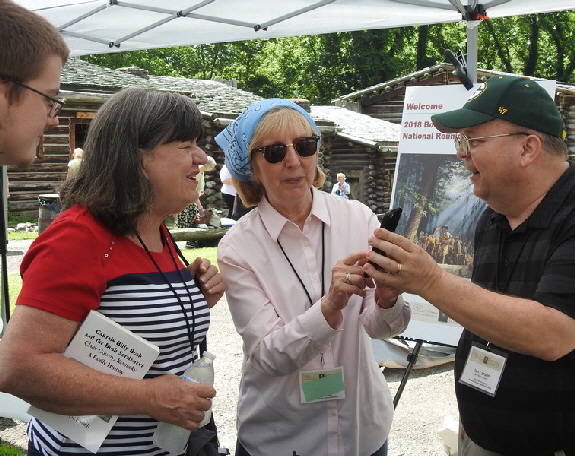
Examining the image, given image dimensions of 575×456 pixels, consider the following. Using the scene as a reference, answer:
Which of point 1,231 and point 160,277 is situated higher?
A: point 160,277

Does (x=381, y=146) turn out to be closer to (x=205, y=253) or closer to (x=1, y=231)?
(x=205, y=253)

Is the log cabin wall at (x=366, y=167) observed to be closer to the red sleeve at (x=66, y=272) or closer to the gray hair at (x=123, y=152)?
the gray hair at (x=123, y=152)

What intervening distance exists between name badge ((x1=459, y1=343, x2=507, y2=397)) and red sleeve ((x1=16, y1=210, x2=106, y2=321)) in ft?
4.22

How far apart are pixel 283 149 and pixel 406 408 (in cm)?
342

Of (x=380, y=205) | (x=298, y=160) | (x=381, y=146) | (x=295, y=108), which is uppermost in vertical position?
(x=295, y=108)

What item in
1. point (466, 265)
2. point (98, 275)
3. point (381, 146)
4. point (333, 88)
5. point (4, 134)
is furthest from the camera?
point (333, 88)

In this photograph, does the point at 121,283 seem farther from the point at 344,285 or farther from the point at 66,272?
the point at 344,285

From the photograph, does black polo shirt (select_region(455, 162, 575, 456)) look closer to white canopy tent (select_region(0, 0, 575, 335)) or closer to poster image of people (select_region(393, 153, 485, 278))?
poster image of people (select_region(393, 153, 485, 278))

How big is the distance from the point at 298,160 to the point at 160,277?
743mm

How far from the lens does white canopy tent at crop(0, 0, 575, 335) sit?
4.87 meters

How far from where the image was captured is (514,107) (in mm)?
2211

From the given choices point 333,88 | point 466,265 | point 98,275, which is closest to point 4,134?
point 98,275

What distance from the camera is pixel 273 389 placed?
2385 mm

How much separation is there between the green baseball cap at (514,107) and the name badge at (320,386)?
3.30ft
